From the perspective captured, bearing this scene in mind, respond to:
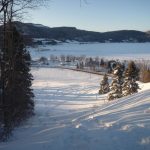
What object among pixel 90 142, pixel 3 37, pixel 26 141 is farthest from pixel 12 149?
pixel 3 37

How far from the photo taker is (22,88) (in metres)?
20.2

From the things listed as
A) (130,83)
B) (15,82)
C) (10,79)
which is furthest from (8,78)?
(130,83)

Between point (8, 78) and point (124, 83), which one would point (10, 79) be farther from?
point (124, 83)

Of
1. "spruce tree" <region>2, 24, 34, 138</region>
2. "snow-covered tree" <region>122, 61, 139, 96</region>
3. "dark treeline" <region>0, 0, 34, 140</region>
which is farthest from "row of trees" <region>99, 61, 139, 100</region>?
"dark treeline" <region>0, 0, 34, 140</region>

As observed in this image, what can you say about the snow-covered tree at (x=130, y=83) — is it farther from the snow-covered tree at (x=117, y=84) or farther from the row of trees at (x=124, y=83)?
the snow-covered tree at (x=117, y=84)

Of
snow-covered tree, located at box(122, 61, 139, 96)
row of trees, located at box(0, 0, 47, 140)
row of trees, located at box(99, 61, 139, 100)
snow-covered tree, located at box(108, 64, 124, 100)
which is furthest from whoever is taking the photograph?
snow-covered tree, located at box(108, 64, 124, 100)

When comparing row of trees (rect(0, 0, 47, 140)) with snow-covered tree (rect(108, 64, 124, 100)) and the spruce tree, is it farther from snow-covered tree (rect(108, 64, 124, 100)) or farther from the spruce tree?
snow-covered tree (rect(108, 64, 124, 100))

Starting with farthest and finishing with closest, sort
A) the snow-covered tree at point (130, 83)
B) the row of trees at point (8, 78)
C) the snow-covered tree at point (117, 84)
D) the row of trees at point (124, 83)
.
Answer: the snow-covered tree at point (117, 84), the row of trees at point (124, 83), the snow-covered tree at point (130, 83), the row of trees at point (8, 78)

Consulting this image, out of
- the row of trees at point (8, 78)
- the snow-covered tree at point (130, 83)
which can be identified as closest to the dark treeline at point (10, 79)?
the row of trees at point (8, 78)

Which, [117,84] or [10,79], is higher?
[10,79]

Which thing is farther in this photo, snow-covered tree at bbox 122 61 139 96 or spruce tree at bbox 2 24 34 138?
snow-covered tree at bbox 122 61 139 96

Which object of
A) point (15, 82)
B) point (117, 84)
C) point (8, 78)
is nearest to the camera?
point (8, 78)

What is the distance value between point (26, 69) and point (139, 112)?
12481 mm

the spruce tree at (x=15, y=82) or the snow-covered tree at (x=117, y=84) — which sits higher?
the spruce tree at (x=15, y=82)
